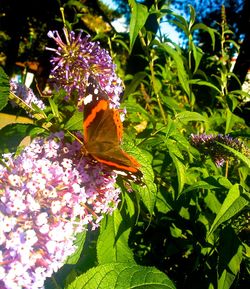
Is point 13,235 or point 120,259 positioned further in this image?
point 120,259

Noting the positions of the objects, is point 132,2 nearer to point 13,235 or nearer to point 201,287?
point 13,235

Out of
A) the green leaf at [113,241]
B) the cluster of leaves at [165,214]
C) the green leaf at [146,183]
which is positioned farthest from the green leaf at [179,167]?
the green leaf at [113,241]

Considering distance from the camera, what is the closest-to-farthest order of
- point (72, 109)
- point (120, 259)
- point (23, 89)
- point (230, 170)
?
point (120, 259) → point (72, 109) → point (23, 89) → point (230, 170)

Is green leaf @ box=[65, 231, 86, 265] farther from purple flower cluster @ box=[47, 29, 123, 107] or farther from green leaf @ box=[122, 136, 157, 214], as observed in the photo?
purple flower cluster @ box=[47, 29, 123, 107]

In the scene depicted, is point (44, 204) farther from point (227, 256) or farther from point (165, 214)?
point (165, 214)

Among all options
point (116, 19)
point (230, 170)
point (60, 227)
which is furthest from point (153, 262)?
point (116, 19)

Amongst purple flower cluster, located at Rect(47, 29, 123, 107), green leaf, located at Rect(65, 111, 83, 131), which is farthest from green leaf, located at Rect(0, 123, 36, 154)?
purple flower cluster, located at Rect(47, 29, 123, 107)

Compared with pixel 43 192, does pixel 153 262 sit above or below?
below
